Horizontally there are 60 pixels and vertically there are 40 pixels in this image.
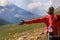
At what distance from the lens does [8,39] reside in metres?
28.1

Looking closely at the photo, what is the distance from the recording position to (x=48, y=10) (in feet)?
42.5

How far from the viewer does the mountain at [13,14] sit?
47.8 metres

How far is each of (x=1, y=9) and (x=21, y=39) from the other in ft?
97.8

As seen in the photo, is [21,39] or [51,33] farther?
[21,39]

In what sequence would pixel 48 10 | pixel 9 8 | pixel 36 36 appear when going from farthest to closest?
pixel 9 8 → pixel 36 36 → pixel 48 10

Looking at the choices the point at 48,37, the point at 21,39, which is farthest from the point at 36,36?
the point at 48,37

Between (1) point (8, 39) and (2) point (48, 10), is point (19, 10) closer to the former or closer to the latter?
(1) point (8, 39)

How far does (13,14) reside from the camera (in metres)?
50.2

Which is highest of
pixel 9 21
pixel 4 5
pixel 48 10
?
pixel 4 5

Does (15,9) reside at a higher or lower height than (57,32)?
higher

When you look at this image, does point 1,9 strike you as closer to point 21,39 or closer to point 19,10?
point 19,10

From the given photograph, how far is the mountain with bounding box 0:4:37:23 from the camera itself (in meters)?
47.8

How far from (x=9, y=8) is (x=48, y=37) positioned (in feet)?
140

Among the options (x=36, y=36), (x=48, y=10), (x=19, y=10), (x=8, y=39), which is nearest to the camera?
(x=48, y=10)
